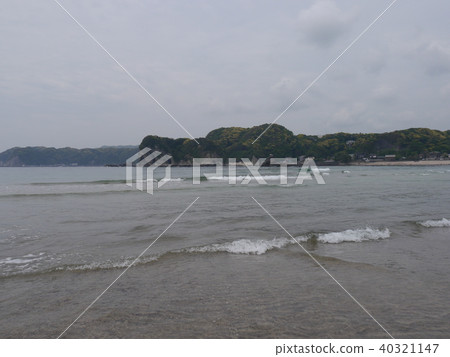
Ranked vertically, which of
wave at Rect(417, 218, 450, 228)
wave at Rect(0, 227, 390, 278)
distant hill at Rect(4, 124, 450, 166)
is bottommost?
wave at Rect(0, 227, 390, 278)

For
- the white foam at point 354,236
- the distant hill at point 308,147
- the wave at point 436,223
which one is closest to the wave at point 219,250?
the white foam at point 354,236

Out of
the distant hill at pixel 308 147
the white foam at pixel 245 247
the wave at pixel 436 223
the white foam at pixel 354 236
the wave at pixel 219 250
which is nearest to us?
the wave at pixel 219 250

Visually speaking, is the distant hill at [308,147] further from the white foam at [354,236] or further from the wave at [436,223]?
the white foam at [354,236]

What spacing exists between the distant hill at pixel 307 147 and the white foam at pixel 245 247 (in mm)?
125068

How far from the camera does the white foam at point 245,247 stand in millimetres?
7246

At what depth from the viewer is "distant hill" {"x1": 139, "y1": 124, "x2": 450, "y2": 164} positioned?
13700cm

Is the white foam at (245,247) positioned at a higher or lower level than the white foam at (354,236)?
lower

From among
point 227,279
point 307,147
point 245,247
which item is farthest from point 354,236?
point 307,147

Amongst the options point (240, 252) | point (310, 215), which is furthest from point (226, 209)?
point (240, 252)

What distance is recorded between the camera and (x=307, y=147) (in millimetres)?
159375

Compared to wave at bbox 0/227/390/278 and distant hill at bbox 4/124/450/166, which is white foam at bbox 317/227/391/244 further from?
distant hill at bbox 4/124/450/166

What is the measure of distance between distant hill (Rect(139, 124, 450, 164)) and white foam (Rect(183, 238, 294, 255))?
12507cm

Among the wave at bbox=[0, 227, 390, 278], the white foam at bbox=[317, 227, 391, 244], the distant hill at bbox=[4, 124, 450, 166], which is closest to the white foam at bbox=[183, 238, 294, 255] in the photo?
the wave at bbox=[0, 227, 390, 278]

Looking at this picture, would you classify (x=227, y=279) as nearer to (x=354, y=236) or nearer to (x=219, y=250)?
(x=219, y=250)
